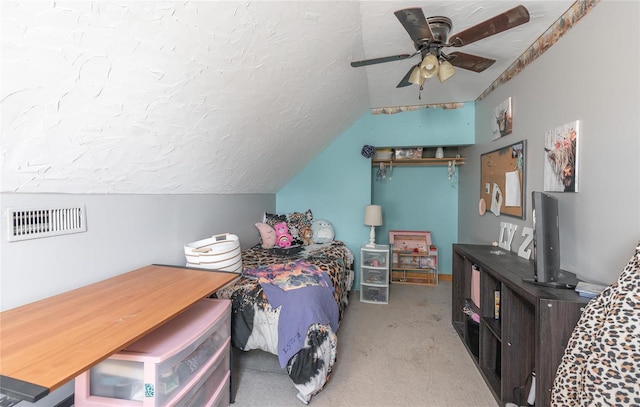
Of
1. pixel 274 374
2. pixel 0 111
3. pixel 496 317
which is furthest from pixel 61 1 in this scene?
pixel 496 317

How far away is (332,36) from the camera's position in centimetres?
170

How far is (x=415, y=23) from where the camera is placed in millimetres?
1373

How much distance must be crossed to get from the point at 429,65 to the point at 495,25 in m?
0.37

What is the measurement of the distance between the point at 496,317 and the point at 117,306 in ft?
7.35

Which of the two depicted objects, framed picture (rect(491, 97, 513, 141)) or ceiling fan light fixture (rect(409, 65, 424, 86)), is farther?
framed picture (rect(491, 97, 513, 141))

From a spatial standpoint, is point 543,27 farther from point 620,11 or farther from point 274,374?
point 274,374

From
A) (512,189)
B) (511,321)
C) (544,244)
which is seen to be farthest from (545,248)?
(512,189)

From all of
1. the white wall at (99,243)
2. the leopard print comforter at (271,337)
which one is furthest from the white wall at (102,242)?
the leopard print comforter at (271,337)

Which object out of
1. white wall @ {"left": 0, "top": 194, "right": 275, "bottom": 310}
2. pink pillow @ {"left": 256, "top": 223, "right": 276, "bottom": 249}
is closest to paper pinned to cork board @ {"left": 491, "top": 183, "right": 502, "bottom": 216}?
pink pillow @ {"left": 256, "top": 223, "right": 276, "bottom": 249}

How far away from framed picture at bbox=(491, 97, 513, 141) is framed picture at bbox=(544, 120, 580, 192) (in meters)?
0.58

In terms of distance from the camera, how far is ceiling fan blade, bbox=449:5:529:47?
51.4 inches

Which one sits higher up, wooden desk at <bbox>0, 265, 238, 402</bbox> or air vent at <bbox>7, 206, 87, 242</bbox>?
air vent at <bbox>7, 206, 87, 242</bbox>

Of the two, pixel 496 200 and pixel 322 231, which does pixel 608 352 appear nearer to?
pixel 496 200

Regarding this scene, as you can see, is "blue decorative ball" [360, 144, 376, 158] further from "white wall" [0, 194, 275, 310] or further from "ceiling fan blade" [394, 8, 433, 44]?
"white wall" [0, 194, 275, 310]
